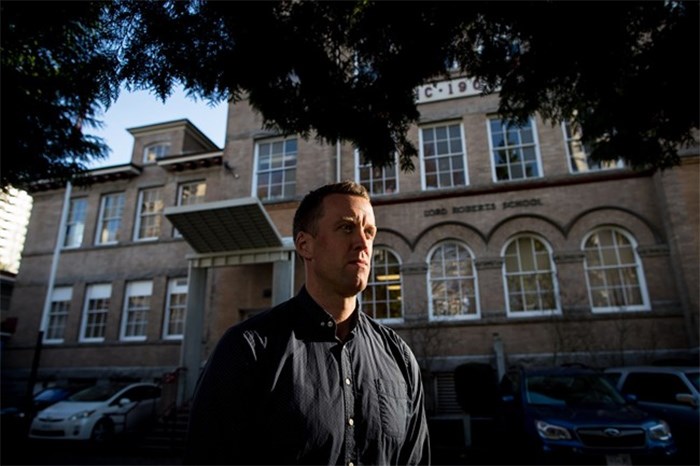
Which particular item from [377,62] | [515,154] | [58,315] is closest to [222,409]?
[377,62]

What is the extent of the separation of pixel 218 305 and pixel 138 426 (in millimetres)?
4764

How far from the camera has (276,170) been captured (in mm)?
17391

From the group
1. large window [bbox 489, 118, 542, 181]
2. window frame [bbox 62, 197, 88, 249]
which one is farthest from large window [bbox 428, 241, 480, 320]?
window frame [bbox 62, 197, 88, 249]

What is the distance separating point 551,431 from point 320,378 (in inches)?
252

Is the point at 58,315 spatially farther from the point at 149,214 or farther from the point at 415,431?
the point at 415,431

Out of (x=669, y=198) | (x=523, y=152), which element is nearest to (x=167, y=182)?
(x=523, y=152)

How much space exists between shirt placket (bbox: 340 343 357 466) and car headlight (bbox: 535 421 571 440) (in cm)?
617

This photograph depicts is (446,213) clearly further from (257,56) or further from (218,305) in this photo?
(257,56)

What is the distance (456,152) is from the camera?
53.1 ft

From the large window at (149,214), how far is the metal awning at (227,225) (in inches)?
258

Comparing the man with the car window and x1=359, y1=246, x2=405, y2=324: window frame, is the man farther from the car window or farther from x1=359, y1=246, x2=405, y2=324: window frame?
x1=359, y1=246, x2=405, y2=324: window frame

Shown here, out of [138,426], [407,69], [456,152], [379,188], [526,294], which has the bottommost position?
[138,426]

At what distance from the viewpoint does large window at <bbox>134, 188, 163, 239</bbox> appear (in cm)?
1884

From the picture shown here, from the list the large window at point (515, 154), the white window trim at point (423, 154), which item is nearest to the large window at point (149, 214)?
the white window trim at point (423, 154)
